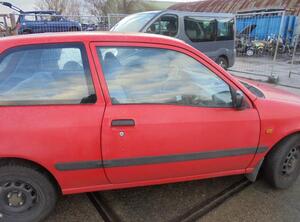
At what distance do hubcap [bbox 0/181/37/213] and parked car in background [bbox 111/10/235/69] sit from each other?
236 inches

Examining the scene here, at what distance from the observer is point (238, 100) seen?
239 centimetres

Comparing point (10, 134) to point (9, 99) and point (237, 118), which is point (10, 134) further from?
point (237, 118)

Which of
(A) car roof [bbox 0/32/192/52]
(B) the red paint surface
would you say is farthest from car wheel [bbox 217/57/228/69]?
(A) car roof [bbox 0/32/192/52]

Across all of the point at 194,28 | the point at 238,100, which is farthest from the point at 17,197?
the point at 194,28

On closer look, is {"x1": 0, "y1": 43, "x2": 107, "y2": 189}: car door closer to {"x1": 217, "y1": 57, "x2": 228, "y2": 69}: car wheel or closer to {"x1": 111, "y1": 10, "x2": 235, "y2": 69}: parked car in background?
{"x1": 111, "y1": 10, "x2": 235, "y2": 69}: parked car in background

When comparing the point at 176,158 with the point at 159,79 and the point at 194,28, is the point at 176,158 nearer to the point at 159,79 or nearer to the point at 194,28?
the point at 159,79

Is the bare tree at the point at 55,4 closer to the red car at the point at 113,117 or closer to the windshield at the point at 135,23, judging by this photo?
the windshield at the point at 135,23

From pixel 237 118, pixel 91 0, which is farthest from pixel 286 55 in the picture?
pixel 91 0

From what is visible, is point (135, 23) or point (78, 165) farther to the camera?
point (135, 23)

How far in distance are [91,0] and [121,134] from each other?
31.9 m

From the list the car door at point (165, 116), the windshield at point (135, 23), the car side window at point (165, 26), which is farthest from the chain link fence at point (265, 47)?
the car door at point (165, 116)

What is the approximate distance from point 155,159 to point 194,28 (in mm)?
6928

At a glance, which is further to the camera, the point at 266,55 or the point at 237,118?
the point at 266,55

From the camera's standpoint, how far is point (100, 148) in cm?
220
